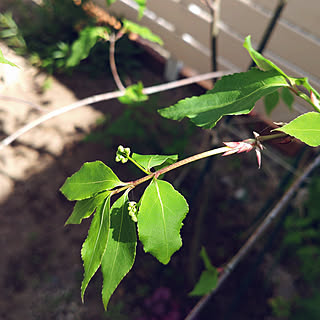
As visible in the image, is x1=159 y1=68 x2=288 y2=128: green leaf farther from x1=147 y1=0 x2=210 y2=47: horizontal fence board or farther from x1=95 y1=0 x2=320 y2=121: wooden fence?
x1=147 y1=0 x2=210 y2=47: horizontal fence board

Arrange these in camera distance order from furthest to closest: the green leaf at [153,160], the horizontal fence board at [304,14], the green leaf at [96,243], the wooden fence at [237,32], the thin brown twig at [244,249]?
1. the wooden fence at [237,32]
2. the horizontal fence board at [304,14]
3. the thin brown twig at [244,249]
4. the green leaf at [153,160]
5. the green leaf at [96,243]

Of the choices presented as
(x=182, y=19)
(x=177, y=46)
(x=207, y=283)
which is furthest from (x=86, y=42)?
(x=177, y=46)

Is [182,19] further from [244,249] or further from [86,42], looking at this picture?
[244,249]

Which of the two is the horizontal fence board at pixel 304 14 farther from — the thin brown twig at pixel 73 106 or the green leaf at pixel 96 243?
the green leaf at pixel 96 243

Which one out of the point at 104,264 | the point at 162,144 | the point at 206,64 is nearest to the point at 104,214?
the point at 104,264

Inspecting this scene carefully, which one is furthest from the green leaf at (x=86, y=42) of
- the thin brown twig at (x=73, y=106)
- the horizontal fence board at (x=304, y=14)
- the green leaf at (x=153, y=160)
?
the horizontal fence board at (x=304, y=14)

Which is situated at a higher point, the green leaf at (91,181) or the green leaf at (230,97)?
the green leaf at (230,97)

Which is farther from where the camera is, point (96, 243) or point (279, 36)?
point (279, 36)
